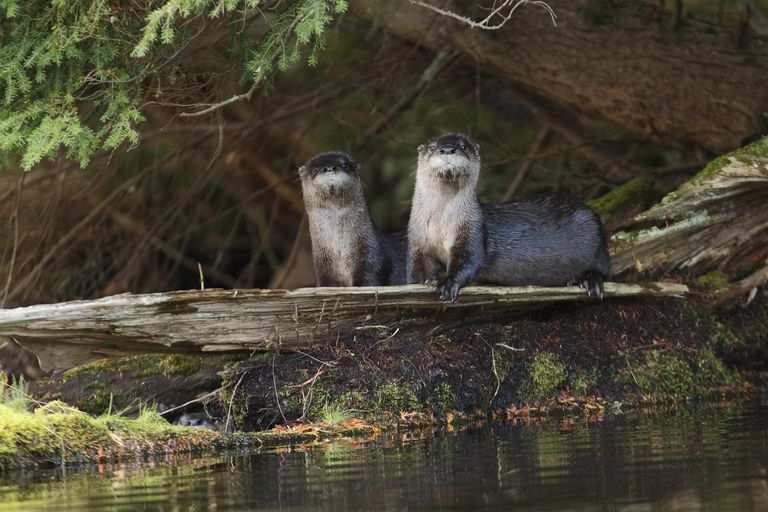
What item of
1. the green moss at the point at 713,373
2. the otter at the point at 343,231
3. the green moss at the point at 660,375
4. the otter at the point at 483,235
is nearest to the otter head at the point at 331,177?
the otter at the point at 343,231

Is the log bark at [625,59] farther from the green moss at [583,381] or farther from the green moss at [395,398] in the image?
the green moss at [395,398]

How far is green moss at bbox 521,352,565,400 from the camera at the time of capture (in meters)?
7.06

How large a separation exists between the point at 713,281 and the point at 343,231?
241 cm

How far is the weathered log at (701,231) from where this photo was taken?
7867 millimetres

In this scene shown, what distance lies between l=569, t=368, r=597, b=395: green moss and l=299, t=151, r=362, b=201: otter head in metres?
1.84

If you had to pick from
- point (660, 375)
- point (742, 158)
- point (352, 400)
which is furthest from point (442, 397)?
point (742, 158)

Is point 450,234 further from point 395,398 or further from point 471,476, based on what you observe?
point 471,476

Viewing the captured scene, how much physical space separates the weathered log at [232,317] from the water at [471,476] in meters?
0.94

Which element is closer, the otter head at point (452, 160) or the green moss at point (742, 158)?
the otter head at point (452, 160)

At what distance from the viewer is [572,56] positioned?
336 inches

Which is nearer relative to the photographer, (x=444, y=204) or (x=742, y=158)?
(x=444, y=204)

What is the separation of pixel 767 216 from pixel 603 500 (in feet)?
14.9

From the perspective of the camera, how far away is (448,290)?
688cm

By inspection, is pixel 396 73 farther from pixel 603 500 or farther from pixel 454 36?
pixel 603 500
